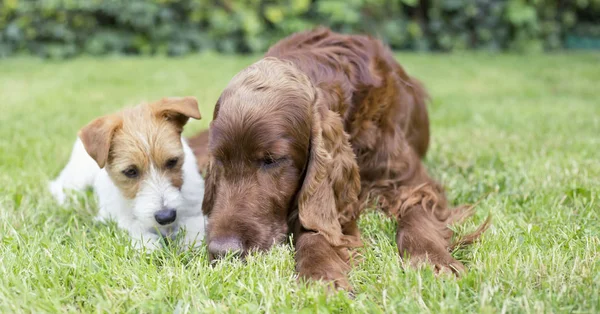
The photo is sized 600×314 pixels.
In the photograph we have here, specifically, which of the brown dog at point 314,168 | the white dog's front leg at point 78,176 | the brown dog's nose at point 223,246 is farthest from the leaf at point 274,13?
the brown dog's nose at point 223,246

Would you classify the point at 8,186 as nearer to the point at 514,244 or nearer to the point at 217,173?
the point at 217,173

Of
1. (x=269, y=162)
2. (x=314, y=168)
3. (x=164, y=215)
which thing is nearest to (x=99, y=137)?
(x=164, y=215)

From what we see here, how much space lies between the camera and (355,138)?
3.22 m

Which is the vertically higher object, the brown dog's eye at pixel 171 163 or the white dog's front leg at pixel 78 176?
the brown dog's eye at pixel 171 163

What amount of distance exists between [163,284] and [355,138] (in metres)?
1.40

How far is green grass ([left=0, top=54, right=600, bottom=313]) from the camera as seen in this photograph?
7.15 feet

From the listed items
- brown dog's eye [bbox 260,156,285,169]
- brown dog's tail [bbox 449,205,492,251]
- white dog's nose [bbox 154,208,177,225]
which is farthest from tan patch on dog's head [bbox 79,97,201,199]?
brown dog's tail [bbox 449,205,492,251]

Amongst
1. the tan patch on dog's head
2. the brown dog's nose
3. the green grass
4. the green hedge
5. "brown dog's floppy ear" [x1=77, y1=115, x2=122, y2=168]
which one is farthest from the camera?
the green hedge

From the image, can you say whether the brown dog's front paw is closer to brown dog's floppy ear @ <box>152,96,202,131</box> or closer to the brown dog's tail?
the brown dog's tail

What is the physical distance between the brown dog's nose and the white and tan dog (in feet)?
2.00

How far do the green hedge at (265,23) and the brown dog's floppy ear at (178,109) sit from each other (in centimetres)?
814

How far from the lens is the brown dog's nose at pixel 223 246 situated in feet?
8.28

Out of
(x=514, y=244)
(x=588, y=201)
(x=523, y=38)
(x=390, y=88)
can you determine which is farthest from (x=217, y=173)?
(x=523, y=38)

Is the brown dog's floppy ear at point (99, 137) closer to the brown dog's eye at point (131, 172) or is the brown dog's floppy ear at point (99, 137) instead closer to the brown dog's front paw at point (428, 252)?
the brown dog's eye at point (131, 172)
